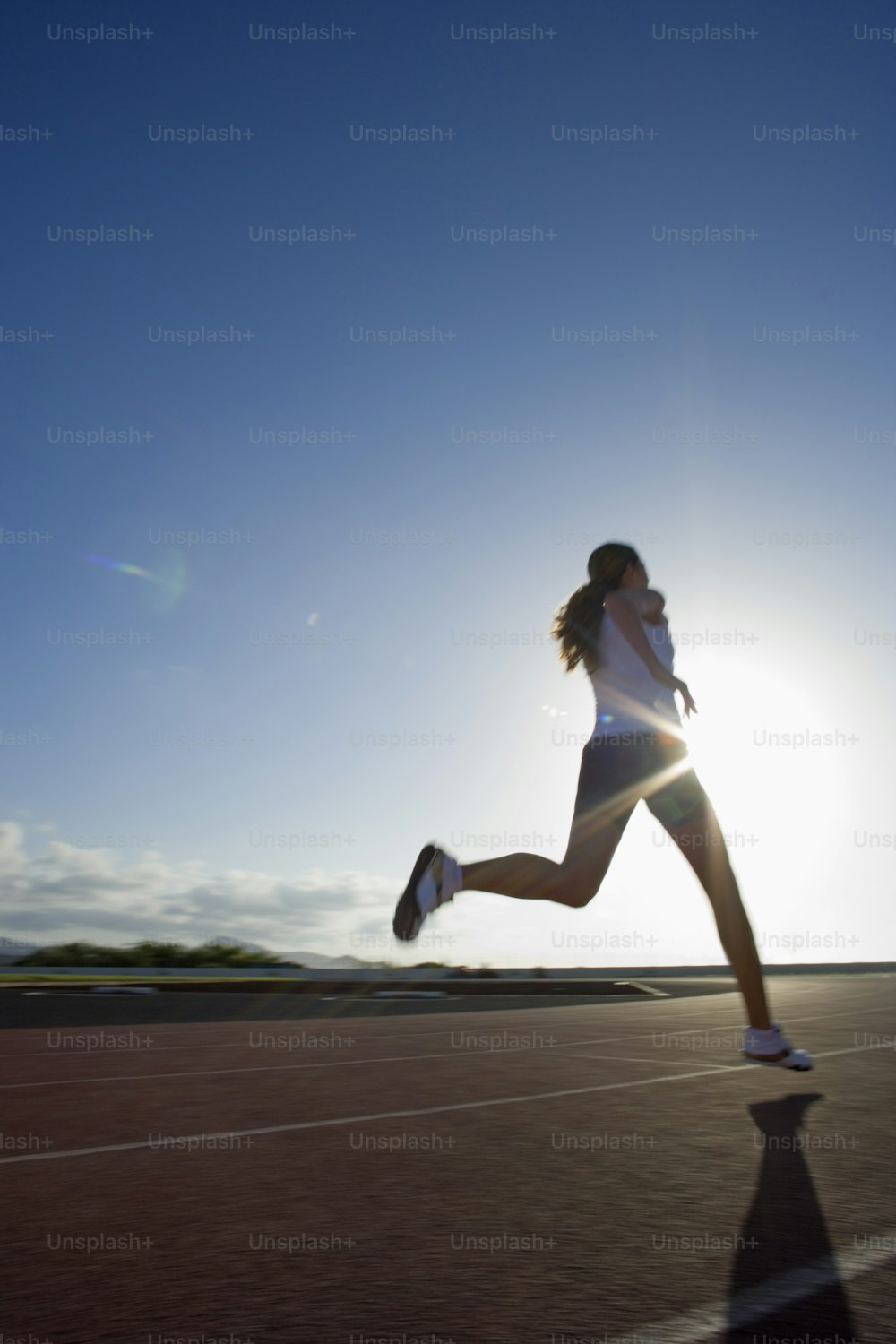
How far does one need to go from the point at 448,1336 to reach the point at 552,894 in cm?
306

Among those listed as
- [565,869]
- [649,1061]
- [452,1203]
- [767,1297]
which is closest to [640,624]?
[565,869]

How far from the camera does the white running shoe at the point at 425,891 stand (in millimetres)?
4965

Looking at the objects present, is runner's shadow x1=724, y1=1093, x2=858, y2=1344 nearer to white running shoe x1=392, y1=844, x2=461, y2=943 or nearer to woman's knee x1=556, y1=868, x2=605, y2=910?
woman's knee x1=556, y1=868, x2=605, y2=910

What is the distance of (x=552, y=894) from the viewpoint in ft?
16.6

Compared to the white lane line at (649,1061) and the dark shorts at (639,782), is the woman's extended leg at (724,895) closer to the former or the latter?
the dark shorts at (639,782)

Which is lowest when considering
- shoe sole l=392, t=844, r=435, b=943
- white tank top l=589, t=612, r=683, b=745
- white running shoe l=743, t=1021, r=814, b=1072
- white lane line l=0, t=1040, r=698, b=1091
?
white lane line l=0, t=1040, r=698, b=1091

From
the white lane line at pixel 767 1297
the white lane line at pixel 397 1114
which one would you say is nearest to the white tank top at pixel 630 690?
the white lane line at pixel 397 1114

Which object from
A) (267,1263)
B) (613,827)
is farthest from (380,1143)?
(613,827)

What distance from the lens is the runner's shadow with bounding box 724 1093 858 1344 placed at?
2104 mm

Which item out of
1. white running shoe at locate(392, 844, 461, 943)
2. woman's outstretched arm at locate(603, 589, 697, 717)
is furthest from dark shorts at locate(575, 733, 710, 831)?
white running shoe at locate(392, 844, 461, 943)

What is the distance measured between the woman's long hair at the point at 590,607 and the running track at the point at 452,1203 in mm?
1954

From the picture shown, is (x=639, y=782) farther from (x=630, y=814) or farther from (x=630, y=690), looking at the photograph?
(x=630, y=690)

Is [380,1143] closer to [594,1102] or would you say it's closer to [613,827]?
[594,1102]

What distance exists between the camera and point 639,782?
5121mm
